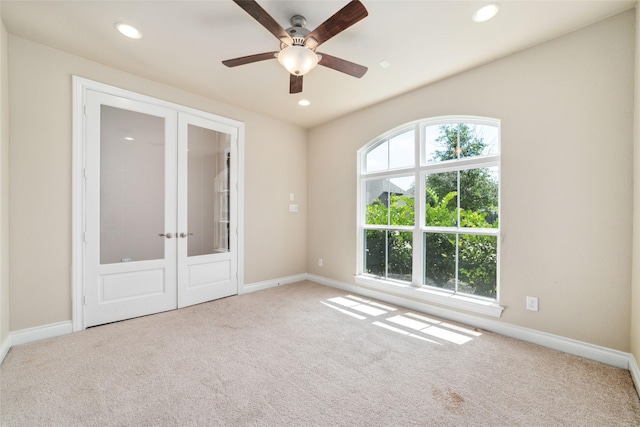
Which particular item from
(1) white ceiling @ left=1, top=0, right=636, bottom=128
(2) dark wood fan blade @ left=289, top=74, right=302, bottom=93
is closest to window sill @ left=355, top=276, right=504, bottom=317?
(1) white ceiling @ left=1, top=0, right=636, bottom=128

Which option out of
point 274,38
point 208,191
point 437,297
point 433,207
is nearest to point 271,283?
point 208,191

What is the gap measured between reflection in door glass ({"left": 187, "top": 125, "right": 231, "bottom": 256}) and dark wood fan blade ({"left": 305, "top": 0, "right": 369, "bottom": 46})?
7.48 feet

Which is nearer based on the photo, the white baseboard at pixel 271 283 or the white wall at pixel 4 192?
the white wall at pixel 4 192

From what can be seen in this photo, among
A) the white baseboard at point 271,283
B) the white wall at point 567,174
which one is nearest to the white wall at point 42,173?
the white baseboard at point 271,283

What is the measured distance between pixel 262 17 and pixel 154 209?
8.34 feet

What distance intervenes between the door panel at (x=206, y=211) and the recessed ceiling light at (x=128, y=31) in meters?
1.14

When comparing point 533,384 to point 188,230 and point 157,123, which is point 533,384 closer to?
point 188,230

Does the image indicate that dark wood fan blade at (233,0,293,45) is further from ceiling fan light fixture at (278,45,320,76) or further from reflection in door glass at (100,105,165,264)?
reflection in door glass at (100,105,165,264)

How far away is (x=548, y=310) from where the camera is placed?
8.07 feet

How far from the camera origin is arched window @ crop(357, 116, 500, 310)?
2.93 metres

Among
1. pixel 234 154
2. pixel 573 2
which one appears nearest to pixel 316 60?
pixel 573 2

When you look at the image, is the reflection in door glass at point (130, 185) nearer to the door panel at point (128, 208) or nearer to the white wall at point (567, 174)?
the door panel at point (128, 208)

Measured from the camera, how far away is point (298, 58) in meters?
2.10

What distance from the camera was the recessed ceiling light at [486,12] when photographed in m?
2.03
